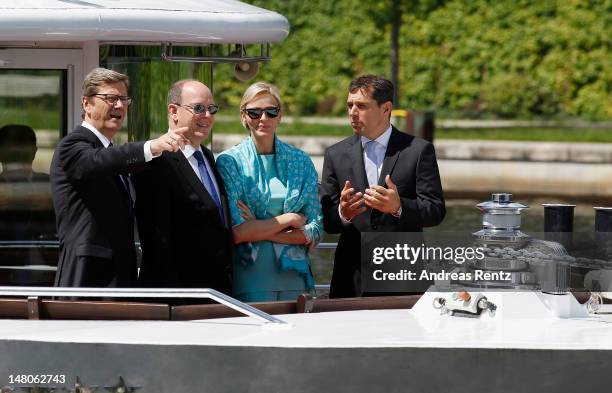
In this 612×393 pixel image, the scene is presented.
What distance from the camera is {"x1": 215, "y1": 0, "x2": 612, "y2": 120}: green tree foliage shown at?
24.6 meters

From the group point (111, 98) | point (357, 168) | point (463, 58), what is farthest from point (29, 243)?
point (463, 58)

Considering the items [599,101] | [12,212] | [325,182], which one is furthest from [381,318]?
[599,101]

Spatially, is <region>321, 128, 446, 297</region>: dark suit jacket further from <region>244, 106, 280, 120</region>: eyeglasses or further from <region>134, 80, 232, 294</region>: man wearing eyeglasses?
<region>134, 80, 232, 294</region>: man wearing eyeglasses

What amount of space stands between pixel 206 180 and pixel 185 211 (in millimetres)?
180

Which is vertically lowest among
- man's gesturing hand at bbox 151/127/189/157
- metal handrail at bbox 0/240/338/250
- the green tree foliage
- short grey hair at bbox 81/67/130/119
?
metal handrail at bbox 0/240/338/250

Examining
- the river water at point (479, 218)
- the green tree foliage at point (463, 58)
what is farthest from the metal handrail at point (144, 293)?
the green tree foliage at point (463, 58)

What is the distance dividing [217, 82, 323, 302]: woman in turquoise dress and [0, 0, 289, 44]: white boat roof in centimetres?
58

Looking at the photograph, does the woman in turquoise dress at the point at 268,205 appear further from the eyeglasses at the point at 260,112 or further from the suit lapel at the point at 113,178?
the suit lapel at the point at 113,178

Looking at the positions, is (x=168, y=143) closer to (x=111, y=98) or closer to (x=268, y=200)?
(x=111, y=98)

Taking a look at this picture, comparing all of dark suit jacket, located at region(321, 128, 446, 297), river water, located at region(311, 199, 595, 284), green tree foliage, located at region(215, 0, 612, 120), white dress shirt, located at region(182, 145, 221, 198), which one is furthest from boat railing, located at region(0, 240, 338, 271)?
green tree foliage, located at region(215, 0, 612, 120)

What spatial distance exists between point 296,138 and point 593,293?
15714mm

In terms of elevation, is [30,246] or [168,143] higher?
[168,143]

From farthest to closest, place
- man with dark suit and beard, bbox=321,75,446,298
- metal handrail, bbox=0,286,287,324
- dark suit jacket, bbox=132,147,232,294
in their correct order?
1. man with dark suit and beard, bbox=321,75,446,298
2. dark suit jacket, bbox=132,147,232,294
3. metal handrail, bbox=0,286,287,324

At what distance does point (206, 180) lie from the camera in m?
5.43
